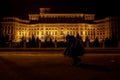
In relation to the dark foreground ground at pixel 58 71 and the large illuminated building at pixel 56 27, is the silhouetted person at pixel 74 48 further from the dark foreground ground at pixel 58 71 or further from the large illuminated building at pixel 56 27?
the large illuminated building at pixel 56 27

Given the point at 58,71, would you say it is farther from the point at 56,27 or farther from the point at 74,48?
the point at 56,27

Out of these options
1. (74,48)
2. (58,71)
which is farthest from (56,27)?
(58,71)

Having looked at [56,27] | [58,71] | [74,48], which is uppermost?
[56,27]

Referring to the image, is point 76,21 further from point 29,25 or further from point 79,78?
point 79,78

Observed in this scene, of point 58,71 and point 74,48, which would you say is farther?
point 74,48

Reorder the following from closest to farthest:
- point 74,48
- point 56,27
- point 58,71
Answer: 1. point 58,71
2. point 74,48
3. point 56,27

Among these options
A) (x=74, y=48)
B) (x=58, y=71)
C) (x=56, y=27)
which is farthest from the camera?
(x=56, y=27)

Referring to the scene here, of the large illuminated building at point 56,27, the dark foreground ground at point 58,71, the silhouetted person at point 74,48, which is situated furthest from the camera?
the large illuminated building at point 56,27

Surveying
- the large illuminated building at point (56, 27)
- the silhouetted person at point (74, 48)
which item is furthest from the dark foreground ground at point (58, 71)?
the large illuminated building at point (56, 27)

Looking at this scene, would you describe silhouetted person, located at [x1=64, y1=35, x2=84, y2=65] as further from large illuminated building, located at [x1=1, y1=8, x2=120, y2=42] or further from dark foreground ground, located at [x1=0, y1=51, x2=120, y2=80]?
large illuminated building, located at [x1=1, y1=8, x2=120, y2=42]

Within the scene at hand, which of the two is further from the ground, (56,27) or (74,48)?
(56,27)

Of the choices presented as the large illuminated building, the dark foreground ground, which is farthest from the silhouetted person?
the large illuminated building

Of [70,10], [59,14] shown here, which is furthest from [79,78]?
[70,10]

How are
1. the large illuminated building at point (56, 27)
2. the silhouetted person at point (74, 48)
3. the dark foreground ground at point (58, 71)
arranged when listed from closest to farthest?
the dark foreground ground at point (58, 71), the silhouetted person at point (74, 48), the large illuminated building at point (56, 27)
